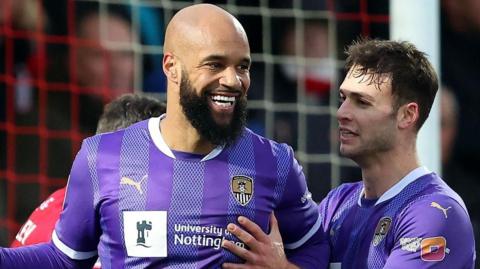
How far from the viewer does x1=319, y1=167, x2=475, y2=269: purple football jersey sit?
4223 millimetres

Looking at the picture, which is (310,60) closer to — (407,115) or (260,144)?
(407,115)

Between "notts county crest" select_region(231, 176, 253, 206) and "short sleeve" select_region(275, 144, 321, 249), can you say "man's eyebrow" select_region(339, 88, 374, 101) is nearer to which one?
"short sleeve" select_region(275, 144, 321, 249)

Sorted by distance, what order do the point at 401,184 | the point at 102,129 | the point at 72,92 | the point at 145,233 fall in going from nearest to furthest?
1. the point at 145,233
2. the point at 401,184
3. the point at 102,129
4. the point at 72,92

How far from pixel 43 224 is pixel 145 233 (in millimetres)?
1001

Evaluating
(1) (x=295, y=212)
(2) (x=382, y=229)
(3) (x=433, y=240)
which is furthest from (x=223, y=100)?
(3) (x=433, y=240)

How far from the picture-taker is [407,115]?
15.0ft

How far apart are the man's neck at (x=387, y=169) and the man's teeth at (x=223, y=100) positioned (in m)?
0.68

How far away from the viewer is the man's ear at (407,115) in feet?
15.0

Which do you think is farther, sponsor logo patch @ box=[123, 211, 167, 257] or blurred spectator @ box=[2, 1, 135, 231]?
blurred spectator @ box=[2, 1, 135, 231]

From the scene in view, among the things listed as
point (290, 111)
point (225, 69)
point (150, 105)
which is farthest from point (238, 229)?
point (290, 111)

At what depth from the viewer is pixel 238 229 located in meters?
4.14

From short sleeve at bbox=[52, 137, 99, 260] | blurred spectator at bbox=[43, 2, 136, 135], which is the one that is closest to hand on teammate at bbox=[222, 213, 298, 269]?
short sleeve at bbox=[52, 137, 99, 260]

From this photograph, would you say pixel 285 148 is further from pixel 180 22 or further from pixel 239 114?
pixel 180 22

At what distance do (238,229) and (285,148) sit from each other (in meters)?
0.37
